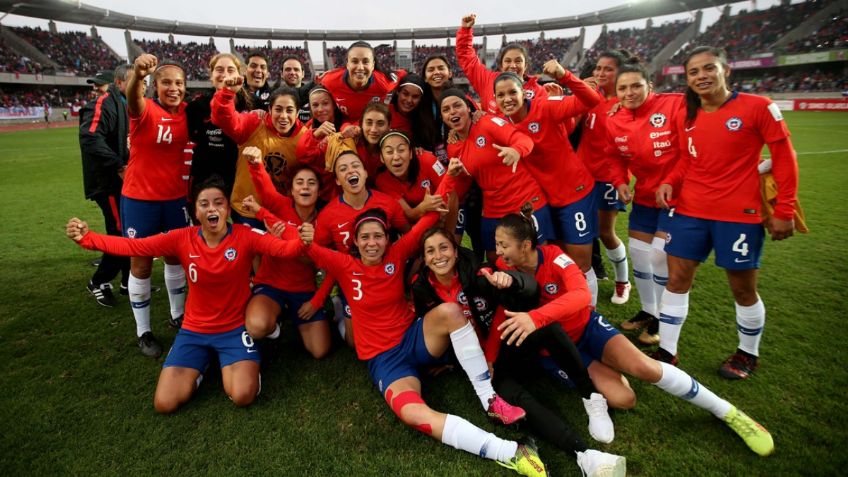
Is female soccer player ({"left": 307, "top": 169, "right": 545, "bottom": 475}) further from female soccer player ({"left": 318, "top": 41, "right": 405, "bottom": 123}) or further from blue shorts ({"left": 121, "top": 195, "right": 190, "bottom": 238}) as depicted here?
female soccer player ({"left": 318, "top": 41, "right": 405, "bottom": 123})

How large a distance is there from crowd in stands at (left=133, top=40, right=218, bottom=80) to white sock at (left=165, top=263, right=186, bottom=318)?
150ft

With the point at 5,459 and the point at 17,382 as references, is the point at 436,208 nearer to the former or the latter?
the point at 5,459

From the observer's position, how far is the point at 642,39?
141 ft

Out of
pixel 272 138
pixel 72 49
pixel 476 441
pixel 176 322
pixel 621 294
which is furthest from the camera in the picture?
pixel 72 49

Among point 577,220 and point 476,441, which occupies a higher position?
point 577,220

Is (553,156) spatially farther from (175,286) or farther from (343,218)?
(175,286)

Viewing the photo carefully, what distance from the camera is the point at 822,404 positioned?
2.82m

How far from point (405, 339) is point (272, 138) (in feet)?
7.61

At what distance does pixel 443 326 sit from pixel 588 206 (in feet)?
5.86

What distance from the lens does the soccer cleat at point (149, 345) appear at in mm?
3760

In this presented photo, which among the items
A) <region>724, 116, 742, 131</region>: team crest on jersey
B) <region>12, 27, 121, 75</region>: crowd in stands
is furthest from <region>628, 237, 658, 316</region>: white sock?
<region>12, 27, 121, 75</region>: crowd in stands

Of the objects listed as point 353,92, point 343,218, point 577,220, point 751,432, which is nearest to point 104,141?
point 353,92

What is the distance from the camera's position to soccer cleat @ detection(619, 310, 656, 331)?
3970mm

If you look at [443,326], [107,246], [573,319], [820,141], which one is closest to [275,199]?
[107,246]
